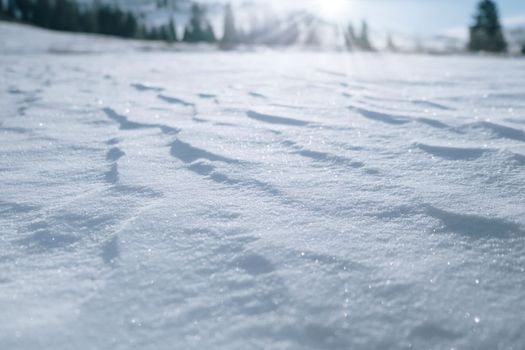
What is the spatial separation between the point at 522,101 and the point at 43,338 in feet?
8.76

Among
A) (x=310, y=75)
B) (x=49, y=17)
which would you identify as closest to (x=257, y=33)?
(x=49, y=17)

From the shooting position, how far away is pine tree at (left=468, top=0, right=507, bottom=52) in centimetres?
2038

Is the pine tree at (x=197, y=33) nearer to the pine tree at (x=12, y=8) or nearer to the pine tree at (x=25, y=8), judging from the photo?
the pine tree at (x=25, y=8)

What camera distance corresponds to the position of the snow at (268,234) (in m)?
0.69

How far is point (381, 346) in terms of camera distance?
0.65m

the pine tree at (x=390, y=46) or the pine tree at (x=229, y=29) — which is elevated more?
the pine tree at (x=229, y=29)

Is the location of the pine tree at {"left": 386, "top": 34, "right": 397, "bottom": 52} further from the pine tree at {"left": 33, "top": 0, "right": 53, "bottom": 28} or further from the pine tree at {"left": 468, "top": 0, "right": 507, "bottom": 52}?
the pine tree at {"left": 33, "top": 0, "right": 53, "bottom": 28}

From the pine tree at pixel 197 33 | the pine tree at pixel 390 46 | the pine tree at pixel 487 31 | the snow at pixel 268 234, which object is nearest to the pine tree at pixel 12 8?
the pine tree at pixel 197 33

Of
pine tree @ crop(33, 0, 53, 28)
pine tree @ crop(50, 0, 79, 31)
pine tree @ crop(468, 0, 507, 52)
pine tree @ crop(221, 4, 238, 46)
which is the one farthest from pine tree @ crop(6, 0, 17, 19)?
pine tree @ crop(468, 0, 507, 52)

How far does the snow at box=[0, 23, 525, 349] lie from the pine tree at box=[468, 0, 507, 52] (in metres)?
22.3

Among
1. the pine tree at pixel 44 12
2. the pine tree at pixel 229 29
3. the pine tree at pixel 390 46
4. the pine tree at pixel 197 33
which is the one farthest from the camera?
the pine tree at pixel 197 33

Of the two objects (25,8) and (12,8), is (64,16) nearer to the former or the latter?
(25,8)

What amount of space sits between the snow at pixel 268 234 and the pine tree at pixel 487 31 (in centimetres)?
2234

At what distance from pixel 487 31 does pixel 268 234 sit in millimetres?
26232
